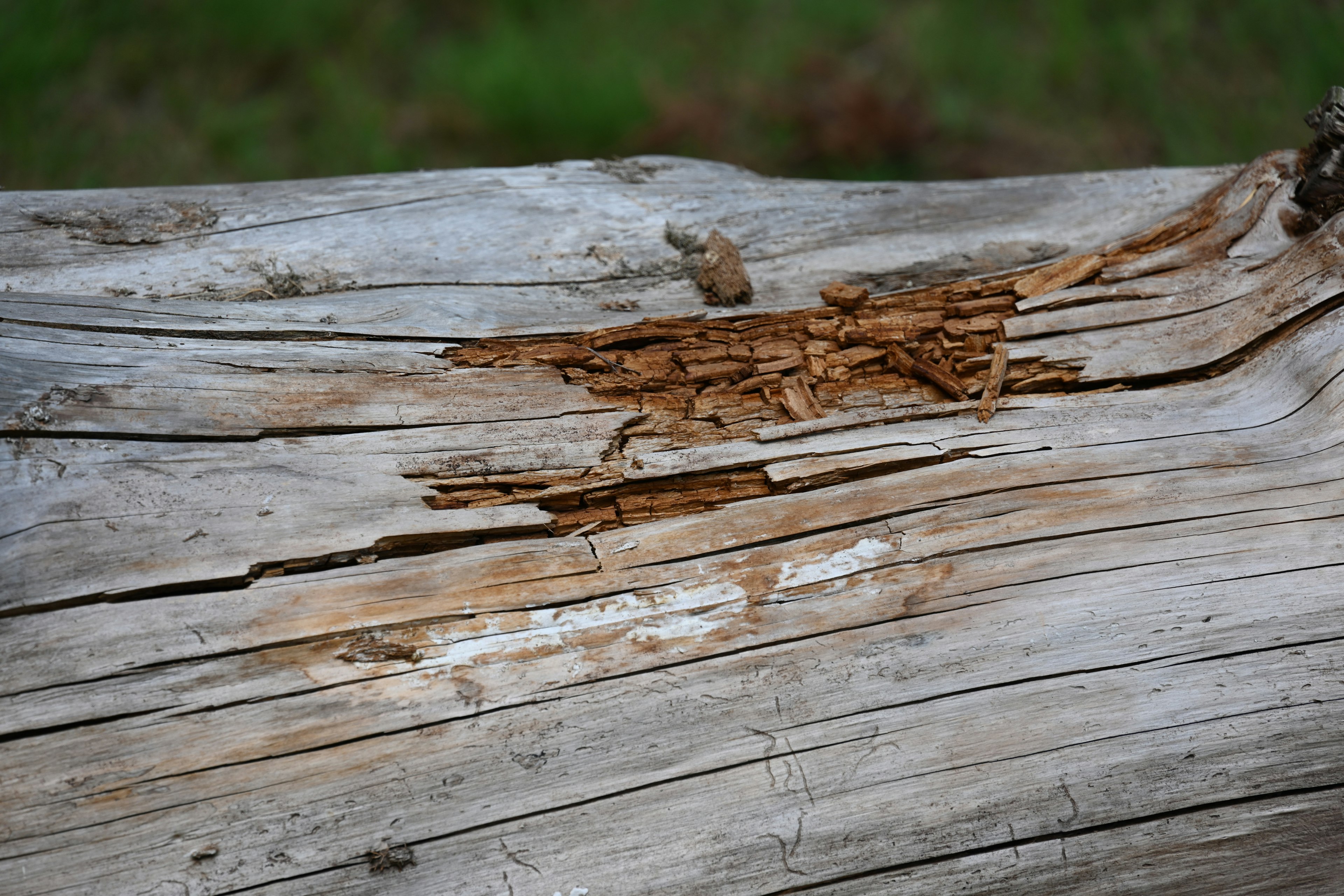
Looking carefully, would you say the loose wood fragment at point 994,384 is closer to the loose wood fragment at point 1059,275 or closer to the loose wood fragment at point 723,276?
the loose wood fragment at point 1059,275

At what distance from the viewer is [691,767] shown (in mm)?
1910

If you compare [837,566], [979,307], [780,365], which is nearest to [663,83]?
[979,307]

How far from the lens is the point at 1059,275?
2.74 metres

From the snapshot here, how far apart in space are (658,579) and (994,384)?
3.95ft

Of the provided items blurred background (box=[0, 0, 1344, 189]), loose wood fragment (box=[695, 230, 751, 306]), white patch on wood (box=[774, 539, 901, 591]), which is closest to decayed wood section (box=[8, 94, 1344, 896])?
white patch on wood (box=[774, 539, 901, 591])

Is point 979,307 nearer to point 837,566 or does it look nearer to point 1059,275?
point 1059,275

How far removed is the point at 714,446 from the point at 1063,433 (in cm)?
103

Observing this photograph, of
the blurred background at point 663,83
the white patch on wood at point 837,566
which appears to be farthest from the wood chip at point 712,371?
the blurred background at point 663,83

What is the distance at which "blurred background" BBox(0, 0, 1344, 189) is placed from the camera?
203 inches

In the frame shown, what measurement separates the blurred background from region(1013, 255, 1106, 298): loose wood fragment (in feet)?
10.0

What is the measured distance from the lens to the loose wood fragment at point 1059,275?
2.70 metres

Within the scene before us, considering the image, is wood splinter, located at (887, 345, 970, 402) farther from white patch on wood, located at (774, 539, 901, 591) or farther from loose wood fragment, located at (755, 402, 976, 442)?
white patch on wood, located at (774, 539, 901, 591)

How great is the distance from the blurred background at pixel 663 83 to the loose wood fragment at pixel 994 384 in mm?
3473

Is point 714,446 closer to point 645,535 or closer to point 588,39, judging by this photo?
point 645,535
